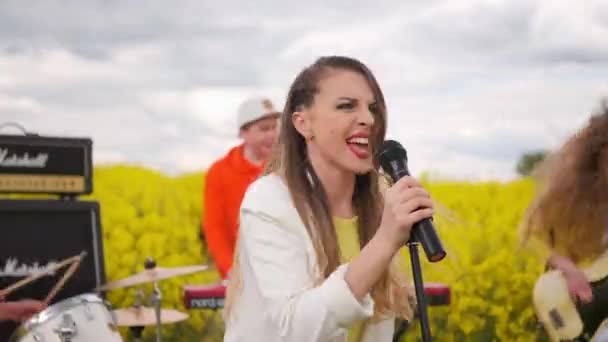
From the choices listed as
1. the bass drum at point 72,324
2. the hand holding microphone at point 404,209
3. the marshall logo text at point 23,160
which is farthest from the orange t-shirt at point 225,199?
the hand holding microphone at point 404,209

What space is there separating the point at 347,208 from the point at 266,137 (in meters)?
3.43

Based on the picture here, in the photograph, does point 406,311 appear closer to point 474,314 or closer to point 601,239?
point 601,239

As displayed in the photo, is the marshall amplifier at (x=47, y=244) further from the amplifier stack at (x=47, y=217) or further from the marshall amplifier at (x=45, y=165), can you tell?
the marshall amplifier at (x=45, y=165)

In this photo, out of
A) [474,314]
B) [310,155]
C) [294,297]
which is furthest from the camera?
[474,314]

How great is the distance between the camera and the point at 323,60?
109 inches

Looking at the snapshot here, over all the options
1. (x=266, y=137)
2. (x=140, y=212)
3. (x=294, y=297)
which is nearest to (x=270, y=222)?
(x=294, y=297)

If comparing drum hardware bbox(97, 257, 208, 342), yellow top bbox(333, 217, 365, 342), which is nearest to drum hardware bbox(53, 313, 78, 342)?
drum hardware bbox(97, 257, 208, 342)

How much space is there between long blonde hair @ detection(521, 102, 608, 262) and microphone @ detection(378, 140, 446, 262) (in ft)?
10.4

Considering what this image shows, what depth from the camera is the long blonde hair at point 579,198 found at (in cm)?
536

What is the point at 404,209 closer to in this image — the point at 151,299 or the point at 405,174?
the point at 405,174

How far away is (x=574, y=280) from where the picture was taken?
5117 millimetres

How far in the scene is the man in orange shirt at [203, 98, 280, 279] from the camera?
6211 millimetres

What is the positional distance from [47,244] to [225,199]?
1068mm

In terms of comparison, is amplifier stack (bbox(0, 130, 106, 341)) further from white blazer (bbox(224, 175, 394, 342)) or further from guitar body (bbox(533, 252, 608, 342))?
white blazer (bbox(224, 175, 394, 342))
